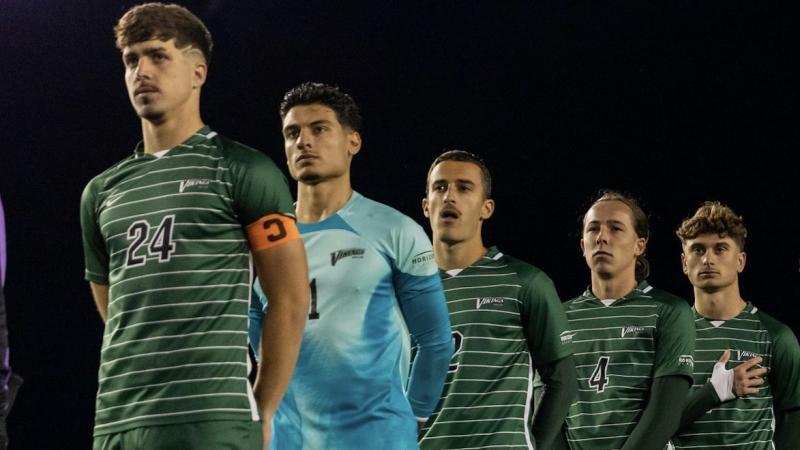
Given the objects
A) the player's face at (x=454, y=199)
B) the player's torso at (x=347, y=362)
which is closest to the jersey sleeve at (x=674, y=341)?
the player's face at (x=454, y=199)

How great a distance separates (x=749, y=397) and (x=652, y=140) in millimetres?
5026

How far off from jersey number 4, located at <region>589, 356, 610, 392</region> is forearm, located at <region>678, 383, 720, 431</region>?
71 cm

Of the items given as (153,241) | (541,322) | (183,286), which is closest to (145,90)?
(153,241)

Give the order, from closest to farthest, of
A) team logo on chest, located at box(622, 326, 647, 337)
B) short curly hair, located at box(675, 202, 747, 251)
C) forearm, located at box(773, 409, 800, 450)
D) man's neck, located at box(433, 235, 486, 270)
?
man's neck, located at box(433, 235, 486, 270) → team logo on chest, located at box(622, 326, 647, 337) → forearm, located at box(773, 409, 800, 450) → short curly hair, located at box(675, 202, 747, 251)

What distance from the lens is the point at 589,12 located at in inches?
394

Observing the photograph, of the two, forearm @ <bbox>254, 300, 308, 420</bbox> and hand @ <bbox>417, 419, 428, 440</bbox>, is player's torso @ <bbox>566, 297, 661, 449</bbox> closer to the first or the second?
hand @ <bbox>417, 419, 428, 440</bbox>

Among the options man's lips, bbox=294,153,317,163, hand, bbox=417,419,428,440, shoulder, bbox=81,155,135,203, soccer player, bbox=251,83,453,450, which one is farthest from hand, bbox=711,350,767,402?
shoulder, bbox=81,155,135,203

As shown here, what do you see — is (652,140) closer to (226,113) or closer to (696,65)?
(696,65)

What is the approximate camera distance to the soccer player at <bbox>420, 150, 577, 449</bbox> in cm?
385

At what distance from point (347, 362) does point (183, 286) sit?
0.88 meters

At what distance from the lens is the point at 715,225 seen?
539cm

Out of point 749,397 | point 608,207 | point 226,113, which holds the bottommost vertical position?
point 749,397

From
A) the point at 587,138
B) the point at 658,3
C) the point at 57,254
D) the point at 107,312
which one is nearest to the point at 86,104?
the point at 57,254

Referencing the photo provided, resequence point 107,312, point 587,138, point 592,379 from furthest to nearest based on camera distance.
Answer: point 587,138 → point 592,379 → point 107,312
